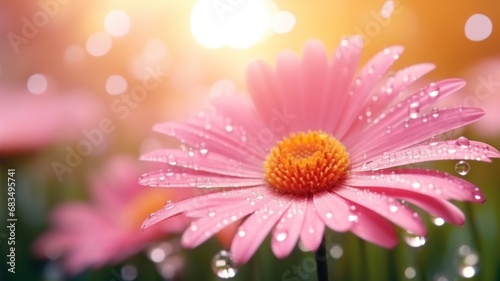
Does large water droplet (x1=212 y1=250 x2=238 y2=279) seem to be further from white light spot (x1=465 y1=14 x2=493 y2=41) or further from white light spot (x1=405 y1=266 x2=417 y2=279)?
white light spot (x1=465 y1=14 x2=493 y2=41)

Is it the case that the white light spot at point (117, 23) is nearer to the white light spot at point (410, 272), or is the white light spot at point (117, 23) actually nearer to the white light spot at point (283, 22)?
the white light spot at point (283, 22)

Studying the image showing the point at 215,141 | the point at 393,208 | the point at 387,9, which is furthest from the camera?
the point at 387,9

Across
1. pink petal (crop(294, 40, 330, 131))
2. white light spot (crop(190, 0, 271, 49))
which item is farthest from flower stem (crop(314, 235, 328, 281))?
white light spot (crop(190, 0, 271, 49))

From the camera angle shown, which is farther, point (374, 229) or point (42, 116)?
point (42, 116)

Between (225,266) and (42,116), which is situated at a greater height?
(42,116)

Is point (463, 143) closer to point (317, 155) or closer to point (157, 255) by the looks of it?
point (317, 155)

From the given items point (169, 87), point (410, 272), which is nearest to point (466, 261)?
point (410, 272)

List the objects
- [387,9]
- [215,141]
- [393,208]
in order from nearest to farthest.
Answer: [393,208] → [215,141] → [387,9]
